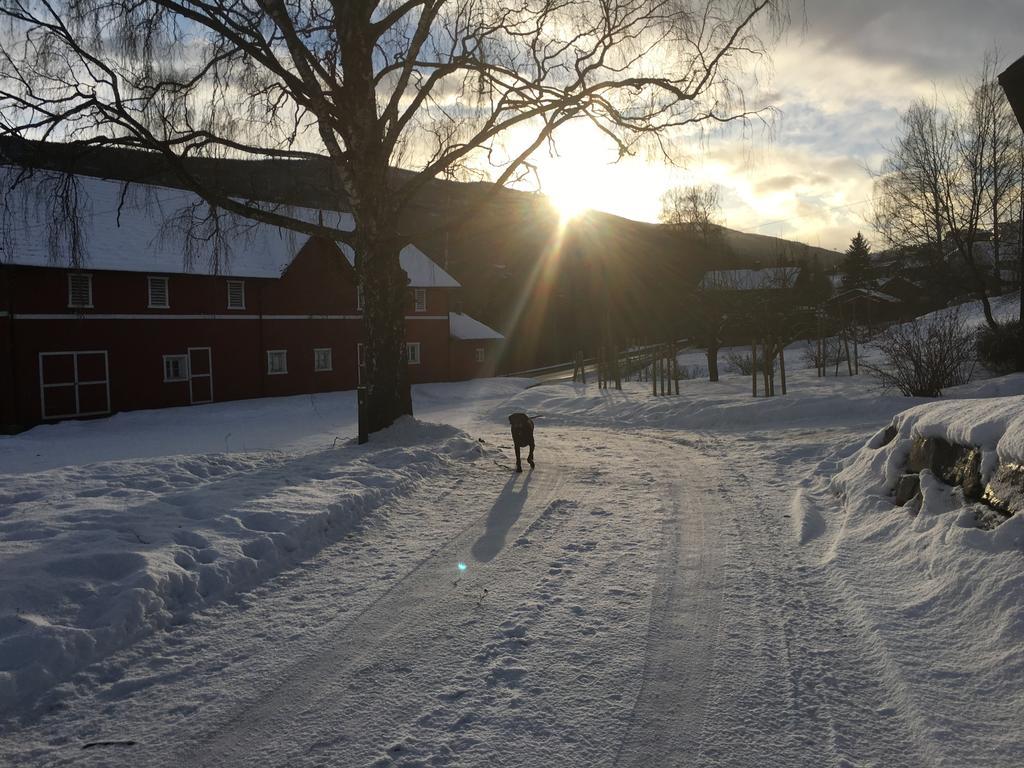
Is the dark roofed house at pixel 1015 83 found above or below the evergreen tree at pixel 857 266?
below

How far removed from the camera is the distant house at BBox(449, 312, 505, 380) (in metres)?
40.4

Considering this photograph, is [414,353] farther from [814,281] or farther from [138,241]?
[814,281]

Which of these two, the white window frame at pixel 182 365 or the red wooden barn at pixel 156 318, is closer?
the red wooden barn at pixel 156 318

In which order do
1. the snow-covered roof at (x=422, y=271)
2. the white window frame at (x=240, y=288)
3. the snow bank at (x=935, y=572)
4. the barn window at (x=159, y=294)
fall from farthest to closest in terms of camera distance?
the snow-covered roof at (x=422, y=271), the white window frame at (x=240, y=288), the barn window at (x=159, y=294), the snow bank at (x=935, y=572)

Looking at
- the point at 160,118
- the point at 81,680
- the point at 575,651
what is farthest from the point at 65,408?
the point at 575,651

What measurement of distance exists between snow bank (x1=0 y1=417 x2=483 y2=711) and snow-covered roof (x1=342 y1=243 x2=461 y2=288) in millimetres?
28323

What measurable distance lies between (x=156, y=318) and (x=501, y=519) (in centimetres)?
2455

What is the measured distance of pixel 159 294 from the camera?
27.3 m

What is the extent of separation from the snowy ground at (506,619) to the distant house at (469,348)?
3128 cm

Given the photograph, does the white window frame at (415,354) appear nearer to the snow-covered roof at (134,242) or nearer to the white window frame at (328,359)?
the white window frame at (328,359)

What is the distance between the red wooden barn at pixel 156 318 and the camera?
928 inches

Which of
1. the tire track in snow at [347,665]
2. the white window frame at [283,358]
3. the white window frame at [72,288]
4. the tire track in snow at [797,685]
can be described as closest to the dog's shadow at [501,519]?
the tire track in snow at [347,665]

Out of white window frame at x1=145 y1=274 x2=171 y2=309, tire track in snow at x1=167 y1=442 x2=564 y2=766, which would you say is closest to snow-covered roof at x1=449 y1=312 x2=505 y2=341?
white window frame at x1=145 y1=274 x2=171 y2=309

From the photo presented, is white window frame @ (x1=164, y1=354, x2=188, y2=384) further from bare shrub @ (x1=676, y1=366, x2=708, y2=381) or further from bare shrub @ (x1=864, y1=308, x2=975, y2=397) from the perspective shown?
bare shrub @ (x1=864, y1=308, x2=975, y2=397)
